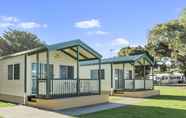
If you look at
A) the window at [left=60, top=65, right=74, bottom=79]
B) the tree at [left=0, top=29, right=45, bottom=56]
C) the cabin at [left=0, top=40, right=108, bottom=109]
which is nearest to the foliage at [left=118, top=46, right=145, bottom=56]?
the tree at [left=0, top=29, right=45, bottom=56]

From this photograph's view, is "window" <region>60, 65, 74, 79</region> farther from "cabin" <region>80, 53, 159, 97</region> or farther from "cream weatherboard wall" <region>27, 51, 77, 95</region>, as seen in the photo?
"cabin" <region>80, 53, 159, 97</region>

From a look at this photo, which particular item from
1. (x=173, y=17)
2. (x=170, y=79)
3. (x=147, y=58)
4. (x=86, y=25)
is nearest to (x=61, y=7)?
(x=147, y=58)

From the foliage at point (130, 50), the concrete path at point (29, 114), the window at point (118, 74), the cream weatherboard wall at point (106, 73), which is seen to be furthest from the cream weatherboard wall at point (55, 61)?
the foliage at point (130, 50)

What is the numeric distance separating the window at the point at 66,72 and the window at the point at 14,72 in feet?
10.7

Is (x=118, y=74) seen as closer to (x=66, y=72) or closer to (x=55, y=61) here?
(x=66, y=72)

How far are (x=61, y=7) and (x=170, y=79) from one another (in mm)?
45001

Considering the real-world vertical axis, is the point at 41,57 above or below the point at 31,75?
above

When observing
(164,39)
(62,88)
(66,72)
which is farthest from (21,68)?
(164,39)

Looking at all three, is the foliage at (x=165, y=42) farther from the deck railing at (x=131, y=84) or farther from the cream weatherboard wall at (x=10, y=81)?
the cream weatherboard wall at (x=10, y=81)

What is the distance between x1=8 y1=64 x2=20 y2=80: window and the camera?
16.8 m

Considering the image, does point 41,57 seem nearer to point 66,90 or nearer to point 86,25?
point 66,90

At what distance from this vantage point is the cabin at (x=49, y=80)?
14.4m

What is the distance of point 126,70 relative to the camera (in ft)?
87.6

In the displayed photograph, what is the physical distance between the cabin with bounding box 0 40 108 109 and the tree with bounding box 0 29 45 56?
996 inches
